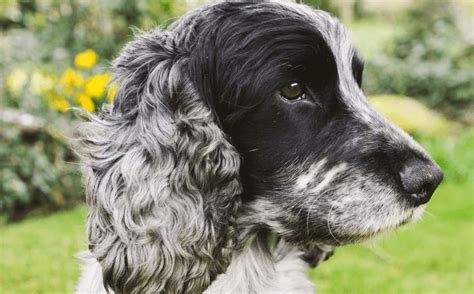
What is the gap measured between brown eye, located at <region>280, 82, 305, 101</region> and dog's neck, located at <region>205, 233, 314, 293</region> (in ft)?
2.43

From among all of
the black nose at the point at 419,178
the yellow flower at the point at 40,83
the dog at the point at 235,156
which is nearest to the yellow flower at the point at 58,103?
the yellow flower at the point at 40,83

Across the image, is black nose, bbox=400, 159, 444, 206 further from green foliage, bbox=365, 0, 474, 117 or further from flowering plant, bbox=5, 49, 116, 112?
green foliage, bbox=365, 0, 474, 117

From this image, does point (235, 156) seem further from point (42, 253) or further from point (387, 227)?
point (42, 253)

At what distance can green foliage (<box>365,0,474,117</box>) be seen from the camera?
483 inches

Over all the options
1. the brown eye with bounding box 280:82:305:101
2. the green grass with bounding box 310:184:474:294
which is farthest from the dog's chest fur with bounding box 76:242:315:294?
the green grass with bounding box 310:184:474:294

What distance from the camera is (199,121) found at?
3156mm

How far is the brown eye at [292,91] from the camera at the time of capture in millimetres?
3119

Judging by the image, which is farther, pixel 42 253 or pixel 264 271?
pixel 42 253

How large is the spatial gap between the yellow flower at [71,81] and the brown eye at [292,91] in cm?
492

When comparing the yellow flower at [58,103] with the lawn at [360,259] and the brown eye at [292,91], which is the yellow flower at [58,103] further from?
the brown eye at [292,91]

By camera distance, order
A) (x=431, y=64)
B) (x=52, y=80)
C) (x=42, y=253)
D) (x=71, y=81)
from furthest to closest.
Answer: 1. (x=431, y=64)
2. (x=52, y=80)
3. (x=71, y=81)
4. (x=42, y=253)

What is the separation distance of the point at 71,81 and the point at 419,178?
5339 millimetres

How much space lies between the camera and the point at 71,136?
7.32 meters

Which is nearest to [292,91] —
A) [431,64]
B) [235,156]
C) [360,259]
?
[235,156]
